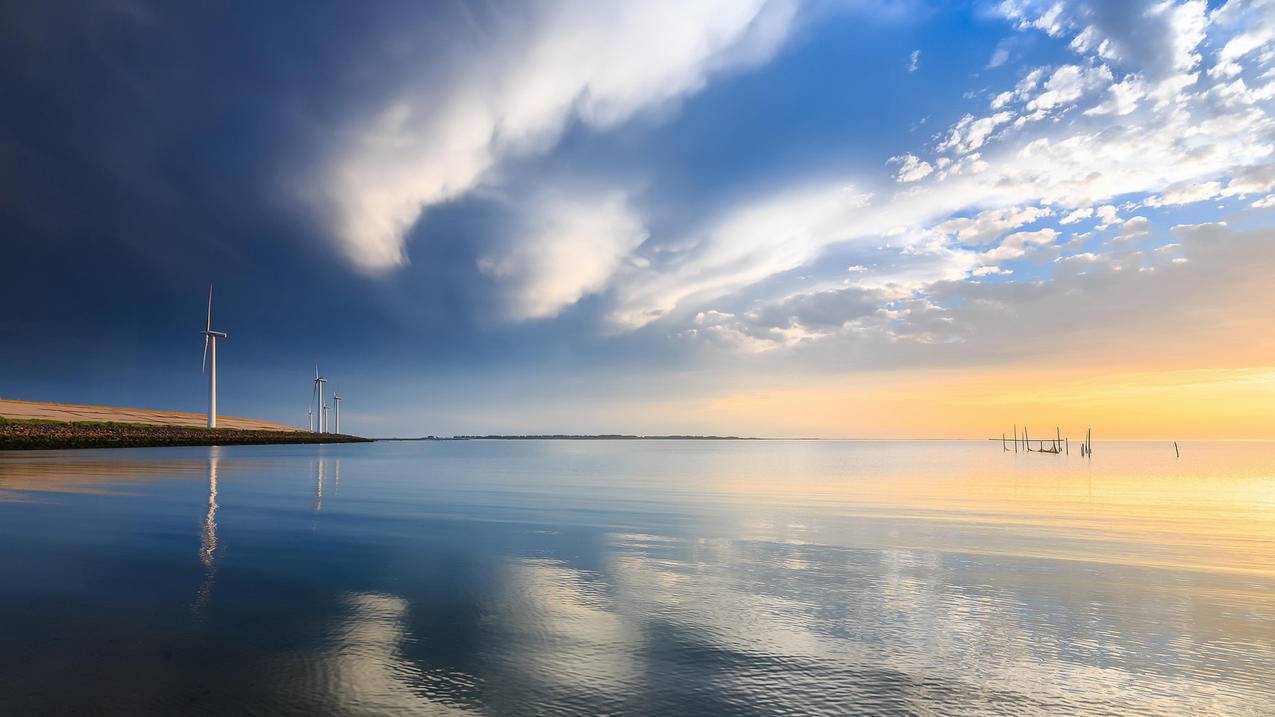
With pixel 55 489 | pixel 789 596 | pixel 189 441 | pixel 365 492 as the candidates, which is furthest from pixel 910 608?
pixel 189 441

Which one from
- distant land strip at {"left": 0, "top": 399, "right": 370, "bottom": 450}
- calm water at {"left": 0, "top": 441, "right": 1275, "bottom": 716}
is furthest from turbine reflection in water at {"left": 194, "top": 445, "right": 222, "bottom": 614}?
distant land strip at {"left": 0, "top": 399, "right": 370, "bottom": 450}

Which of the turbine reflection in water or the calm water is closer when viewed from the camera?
the calm water

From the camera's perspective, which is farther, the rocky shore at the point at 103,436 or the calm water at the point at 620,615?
the rocky shore at the point at 103,436

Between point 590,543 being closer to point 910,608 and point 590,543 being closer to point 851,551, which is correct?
point 851,551

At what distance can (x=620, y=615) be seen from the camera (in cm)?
1064

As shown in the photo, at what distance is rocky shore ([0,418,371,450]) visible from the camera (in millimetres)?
90794

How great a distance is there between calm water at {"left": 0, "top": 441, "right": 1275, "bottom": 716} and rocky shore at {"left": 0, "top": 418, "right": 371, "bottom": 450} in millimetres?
93247

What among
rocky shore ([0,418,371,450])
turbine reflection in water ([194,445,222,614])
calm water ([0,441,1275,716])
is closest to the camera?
calm water ([0,441,1275,716])

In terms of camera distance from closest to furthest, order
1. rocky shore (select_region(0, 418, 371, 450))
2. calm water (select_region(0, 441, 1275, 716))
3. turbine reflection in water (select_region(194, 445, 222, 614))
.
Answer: calm water (select_region(0, 441, 1275, 716)) → turbine reflection in water (select_region(194, 445, 222, 614)) → rocky shore (select_region(0, 418, 371, 450))

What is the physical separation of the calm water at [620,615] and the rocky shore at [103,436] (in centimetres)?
9325

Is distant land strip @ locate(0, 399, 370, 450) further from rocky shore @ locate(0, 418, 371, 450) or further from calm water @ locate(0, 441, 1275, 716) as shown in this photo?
calm water @ locate(0, 441, 1275, 716)

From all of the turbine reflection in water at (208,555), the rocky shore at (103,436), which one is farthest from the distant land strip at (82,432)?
the turbine reflection in water at (208,555)

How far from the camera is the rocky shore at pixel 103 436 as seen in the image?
90.8m

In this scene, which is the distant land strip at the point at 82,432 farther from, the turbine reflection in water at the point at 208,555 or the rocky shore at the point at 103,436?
the turbine reflection in water at the point at 208,555
